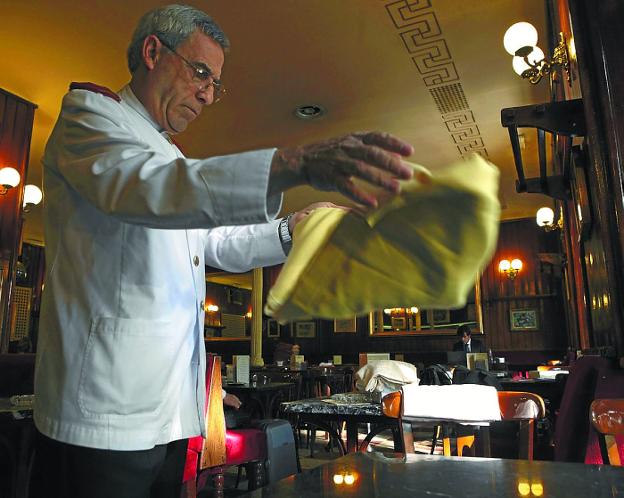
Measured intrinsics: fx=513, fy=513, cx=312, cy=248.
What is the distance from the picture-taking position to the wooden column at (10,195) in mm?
5520

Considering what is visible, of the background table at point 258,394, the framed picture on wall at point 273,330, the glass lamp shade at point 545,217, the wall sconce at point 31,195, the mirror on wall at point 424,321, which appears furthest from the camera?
the framed picture on wall at point 273,330

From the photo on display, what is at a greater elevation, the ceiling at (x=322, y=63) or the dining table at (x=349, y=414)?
the ceiling at (x=322, y=63)

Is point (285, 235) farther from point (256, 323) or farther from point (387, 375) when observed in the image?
point (256, 323)

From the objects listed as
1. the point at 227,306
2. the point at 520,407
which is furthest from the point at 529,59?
the point at 227,306

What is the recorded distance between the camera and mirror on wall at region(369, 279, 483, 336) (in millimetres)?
10984

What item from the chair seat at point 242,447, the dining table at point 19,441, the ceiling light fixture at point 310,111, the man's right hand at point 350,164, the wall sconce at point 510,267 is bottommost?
the chair seat at point 242,447

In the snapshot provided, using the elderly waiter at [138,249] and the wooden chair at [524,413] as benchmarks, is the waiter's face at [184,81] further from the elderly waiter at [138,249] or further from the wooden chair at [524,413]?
the wooden chair at [524,413]

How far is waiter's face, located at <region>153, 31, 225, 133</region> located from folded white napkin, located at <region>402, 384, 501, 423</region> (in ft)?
4.01

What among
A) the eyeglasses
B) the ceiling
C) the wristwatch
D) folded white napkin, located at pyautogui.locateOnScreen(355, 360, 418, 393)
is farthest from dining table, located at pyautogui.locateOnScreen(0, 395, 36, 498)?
the ceiling

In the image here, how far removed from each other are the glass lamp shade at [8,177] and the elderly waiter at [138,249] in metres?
4.78

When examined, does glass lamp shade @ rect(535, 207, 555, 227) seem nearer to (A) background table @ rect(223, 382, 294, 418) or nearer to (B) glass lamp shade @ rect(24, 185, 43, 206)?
(A) background table @ rect(223, 382, 294, 418)

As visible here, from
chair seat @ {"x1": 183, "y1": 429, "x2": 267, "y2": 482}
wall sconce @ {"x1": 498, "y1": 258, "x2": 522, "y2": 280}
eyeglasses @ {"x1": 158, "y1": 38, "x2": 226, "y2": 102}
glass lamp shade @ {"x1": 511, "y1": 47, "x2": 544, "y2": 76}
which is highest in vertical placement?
glass lamp shade @ {"x1": 511, "y1": 47, "x2": 544, "y2": 76}

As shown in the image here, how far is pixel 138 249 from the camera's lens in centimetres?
97

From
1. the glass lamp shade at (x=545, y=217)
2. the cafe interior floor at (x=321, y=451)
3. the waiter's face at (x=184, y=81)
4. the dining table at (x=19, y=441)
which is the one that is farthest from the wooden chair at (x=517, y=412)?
the glass lamp shade at (x=545, y=217)
